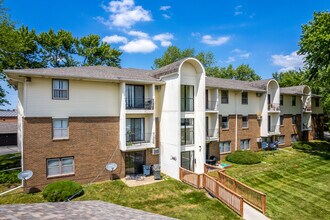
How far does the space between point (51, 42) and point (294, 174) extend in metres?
41.8

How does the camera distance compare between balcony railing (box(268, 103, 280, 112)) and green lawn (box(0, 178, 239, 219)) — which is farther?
balcony railing (box(268, 103, 280, 112))

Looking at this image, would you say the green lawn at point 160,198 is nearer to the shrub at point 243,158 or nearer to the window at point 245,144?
the shrub at point 243,158

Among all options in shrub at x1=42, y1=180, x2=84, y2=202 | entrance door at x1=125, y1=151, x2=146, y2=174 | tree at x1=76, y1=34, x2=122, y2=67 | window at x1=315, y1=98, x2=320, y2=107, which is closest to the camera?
shrub at x1=42, y1=180, x2=84, y2=202

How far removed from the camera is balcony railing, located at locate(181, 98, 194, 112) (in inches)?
763

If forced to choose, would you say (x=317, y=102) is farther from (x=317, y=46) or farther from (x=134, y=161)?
(x=134, y=161)

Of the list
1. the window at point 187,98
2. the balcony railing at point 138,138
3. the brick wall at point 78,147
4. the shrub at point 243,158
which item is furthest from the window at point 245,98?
the brick wall at point 78,147

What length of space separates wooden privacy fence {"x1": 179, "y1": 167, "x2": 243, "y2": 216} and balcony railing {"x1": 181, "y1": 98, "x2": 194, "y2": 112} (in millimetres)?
5492

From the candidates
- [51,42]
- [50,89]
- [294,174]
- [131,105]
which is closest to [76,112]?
[50,89]

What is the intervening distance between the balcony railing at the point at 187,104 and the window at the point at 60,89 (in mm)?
9950

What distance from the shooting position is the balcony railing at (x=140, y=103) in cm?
1843

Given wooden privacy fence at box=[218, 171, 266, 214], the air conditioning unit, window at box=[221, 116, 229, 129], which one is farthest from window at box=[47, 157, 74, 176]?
window at box=[221, 116, 229, 129]

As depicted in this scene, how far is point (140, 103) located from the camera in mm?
19031

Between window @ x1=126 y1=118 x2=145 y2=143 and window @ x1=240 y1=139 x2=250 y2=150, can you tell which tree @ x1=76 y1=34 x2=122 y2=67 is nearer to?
window @ x1=126 y1=118 x2=145 y2=143

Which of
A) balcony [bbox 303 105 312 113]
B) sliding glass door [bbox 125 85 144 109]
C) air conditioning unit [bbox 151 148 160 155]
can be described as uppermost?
sliding glass door [bbox 125 85 144 109]
